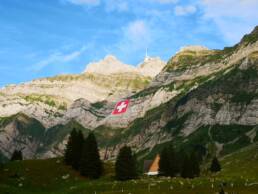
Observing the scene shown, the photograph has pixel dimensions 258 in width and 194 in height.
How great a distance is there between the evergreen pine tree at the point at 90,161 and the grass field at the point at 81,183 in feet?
6.73

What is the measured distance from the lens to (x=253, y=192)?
70.9 meters

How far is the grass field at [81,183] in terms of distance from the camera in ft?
249

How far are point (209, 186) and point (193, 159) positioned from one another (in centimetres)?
4403

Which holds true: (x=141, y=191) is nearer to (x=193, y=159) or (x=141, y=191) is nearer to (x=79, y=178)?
(x=79, y=178)

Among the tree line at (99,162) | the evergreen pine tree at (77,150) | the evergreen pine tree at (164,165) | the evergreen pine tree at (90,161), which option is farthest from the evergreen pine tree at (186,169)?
the evergreen pine tree at (77,150)

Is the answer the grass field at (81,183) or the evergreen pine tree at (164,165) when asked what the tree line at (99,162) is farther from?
the grass field at (81,183)

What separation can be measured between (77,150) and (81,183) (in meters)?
20.4

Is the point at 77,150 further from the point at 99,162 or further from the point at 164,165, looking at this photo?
the point at 164,165

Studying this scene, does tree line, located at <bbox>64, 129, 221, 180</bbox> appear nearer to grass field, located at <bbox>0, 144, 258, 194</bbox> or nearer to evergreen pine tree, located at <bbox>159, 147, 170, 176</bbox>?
evergreen pine tree, located at <bbox>159, 147, 170, 176</bbox>

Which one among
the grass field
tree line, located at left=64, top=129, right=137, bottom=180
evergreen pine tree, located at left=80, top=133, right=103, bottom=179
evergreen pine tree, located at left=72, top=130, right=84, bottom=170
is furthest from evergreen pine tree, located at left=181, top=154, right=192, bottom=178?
evergreen pine tree, located at left=72, top=130, right=84, bottom=170

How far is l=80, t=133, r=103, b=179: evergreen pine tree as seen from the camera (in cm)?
10506

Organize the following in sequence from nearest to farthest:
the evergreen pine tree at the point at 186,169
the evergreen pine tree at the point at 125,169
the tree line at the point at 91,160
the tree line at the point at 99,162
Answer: the evergreen pine tree at the point at 125,169 → the tree line at the point at 91,160 → the tree line at the point at 99,162 → the evergreen pine tree at the point at 186,169

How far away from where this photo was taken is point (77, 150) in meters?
114

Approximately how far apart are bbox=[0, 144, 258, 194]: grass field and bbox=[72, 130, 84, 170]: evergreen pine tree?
7.97ft
